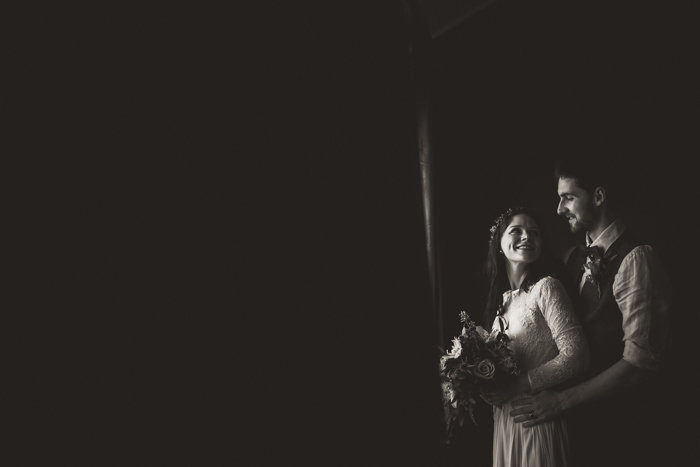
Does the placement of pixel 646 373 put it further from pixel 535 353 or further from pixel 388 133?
pixel 388 133

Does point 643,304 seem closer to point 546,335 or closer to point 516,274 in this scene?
point 546,335

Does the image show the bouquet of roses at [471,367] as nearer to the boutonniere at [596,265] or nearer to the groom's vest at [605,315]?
the groom's vest at [605,315]

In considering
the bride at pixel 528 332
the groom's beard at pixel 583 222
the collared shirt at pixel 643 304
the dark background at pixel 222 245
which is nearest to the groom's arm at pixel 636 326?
the collared shirt at pixel 643 304

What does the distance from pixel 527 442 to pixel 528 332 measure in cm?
56

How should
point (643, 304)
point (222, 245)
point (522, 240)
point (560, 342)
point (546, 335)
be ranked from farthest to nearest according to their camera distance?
point (522, 240) < point (546, 335) < point (560, 342) < point (643, 304) < point (222, 245)

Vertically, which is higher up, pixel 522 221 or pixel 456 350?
pixel 522 221

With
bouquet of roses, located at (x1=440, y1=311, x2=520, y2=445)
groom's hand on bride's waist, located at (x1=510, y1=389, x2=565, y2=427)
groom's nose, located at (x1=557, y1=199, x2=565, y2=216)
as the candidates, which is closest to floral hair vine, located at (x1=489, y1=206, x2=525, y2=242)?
groom's nose, located at (x1=557, y1=199, x2=565, y2=216)

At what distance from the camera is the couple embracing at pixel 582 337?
2615 millimetres

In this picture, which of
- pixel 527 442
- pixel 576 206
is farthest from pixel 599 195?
pixel 527 442

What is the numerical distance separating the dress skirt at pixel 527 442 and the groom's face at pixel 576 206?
1.01 meters

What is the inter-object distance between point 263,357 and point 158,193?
6.9 inches

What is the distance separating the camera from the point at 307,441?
0.54 metres

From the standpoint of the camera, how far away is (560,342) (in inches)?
112

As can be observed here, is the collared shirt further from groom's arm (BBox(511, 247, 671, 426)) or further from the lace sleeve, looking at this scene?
the lace sleeve
